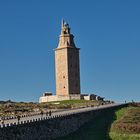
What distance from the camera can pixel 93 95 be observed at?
129 meters

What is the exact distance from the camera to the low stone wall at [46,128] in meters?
42.9

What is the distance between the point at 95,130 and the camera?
6156 centimetres

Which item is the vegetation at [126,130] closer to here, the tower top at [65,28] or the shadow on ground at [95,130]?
the shadow on ground at [95,130]

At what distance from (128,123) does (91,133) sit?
7266 mm

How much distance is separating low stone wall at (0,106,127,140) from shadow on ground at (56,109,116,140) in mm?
792

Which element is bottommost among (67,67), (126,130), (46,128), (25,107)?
(126,130)

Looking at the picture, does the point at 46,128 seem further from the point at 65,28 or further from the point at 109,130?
the point at 65,28

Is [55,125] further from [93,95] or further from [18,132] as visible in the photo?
[93,95]

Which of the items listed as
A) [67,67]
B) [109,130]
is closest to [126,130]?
[109,130]

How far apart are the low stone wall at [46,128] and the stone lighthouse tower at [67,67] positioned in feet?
201

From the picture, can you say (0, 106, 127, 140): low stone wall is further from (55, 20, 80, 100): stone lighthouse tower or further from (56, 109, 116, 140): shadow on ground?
(55, 20, 80, 100): stone lighthouse tower

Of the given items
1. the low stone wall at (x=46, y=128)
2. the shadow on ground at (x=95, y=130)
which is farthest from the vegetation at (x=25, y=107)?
the low stone wall at (x=46, y=128)

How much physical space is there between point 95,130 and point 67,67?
71942 millimetres

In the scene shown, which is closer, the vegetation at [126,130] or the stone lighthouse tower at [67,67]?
the vegetation at [126,130]
